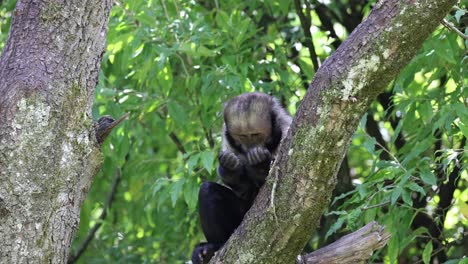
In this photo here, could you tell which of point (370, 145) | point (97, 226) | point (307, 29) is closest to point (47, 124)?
point (370, 145)

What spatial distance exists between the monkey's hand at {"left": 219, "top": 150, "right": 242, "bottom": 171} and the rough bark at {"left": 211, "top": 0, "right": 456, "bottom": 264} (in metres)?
1.13

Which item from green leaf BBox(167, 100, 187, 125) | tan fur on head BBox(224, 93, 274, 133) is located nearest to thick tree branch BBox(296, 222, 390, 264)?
tan fur on head BBox(224, 93, 274, 133)

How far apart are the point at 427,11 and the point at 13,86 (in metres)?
2.22

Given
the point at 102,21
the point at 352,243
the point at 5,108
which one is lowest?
the point at 352,243

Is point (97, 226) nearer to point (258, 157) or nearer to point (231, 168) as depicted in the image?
point (231, 168)

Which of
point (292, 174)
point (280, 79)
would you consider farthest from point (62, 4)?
point (280, 79)

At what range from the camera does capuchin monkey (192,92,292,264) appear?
6.07m

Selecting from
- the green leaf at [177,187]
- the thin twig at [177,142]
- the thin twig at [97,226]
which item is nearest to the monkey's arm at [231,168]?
the green leaf at [177,187]

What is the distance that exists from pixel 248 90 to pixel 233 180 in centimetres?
157

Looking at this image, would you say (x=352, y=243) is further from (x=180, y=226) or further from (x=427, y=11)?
(x=180, y=226)

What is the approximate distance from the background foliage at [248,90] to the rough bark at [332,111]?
156 centimetres

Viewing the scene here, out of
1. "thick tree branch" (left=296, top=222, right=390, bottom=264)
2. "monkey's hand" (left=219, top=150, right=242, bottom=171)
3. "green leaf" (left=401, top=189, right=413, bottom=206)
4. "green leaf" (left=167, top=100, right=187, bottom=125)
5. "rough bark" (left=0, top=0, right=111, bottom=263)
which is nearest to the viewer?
"rough bark" (left=0, top=0, right=111, bottom=263)

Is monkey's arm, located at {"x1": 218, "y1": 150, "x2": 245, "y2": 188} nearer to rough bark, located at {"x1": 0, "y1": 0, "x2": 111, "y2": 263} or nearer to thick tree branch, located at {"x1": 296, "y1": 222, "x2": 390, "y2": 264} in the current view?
thick tree branch, located at {"x1": 296, "y1": 222, "x2": 390, "y2": 264}

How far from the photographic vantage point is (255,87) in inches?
303
